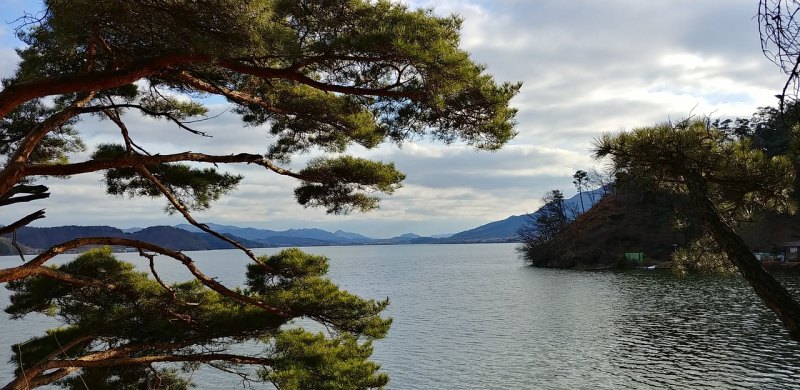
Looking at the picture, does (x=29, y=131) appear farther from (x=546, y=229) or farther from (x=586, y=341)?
(x=546, y=229)

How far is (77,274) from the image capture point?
7.86 metres

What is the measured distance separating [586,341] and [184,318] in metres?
19.3

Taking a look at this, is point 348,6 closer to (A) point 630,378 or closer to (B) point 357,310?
(B) point 357,310

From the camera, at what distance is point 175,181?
28.6 ft

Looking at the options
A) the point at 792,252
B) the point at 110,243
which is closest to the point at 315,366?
the point at 110,243

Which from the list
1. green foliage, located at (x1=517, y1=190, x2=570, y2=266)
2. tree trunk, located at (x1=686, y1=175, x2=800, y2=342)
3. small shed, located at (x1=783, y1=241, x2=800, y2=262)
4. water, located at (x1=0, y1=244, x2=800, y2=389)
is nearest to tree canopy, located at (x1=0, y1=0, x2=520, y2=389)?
tree trunk, located at (x1=686, y1=175, x2=800, y2=342)

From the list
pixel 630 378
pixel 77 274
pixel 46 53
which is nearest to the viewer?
pixel 46 53

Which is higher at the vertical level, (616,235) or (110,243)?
(616,235)

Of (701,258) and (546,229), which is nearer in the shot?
(701,258)

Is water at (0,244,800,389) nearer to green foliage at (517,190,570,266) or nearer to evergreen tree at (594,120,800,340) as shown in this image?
evergreen tree at (594,120,800,340)

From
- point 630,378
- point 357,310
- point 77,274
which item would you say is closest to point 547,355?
→ point 630,378

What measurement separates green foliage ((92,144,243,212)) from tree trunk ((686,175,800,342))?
687 centimetres

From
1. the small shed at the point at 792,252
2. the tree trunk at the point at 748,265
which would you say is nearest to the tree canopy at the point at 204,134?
the tree trunk at the point at 748,265

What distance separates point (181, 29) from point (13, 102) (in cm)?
189
